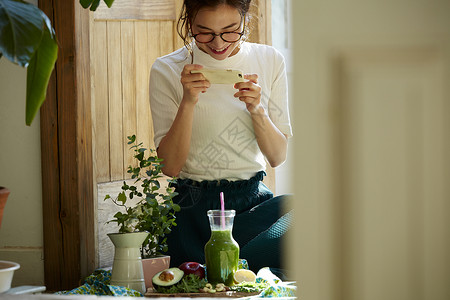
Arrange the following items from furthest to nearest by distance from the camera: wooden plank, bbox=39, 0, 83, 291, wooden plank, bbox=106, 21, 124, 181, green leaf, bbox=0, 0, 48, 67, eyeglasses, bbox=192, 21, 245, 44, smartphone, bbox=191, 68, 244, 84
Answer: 1. wooden plank, bbox=106, 21, 124, 181
2. wooden plank, bbox=39, 0, 83, 291
3. eyeglasses, bbox=192, 21, 245, 44
4. smartphone, bbox=191, 68, 244, 84
5. green leaf, bbox=0, 0, 48, 67

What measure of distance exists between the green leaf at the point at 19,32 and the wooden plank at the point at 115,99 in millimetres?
1416

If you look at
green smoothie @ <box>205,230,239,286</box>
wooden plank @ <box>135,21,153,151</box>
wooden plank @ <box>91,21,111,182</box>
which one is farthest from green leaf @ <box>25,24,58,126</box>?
wooden plank @ <box>135,21,153,151</box>

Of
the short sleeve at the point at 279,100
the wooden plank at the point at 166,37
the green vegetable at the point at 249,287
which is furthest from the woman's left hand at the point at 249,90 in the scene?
the wooden plank at the point at 166,37

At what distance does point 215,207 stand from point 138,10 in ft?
2.99

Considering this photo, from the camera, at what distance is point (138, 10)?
7.79 ft

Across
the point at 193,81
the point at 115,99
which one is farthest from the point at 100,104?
the point at 193,81

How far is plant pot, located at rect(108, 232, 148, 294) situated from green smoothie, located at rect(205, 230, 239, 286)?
17 cm

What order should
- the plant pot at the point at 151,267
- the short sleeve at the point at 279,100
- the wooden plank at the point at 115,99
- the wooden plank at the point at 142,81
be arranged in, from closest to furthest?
the plant pot at the point at 151,267
the short sleeve at the point at 279,100
the wooden plank at the point at 115,99
the wooden plank at the point at 142,81

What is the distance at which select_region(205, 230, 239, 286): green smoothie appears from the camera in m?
1.44

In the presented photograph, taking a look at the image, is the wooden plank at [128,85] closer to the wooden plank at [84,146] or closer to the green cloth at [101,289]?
the wooden plank at [84,146]

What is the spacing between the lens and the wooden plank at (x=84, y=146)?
6.64ft

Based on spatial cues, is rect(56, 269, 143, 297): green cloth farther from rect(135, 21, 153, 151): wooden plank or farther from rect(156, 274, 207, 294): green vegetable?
rect(135, 21, 153, 151): wooden plank

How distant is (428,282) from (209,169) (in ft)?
5.24

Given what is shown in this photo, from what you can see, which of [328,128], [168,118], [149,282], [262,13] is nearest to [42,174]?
[168,118]
